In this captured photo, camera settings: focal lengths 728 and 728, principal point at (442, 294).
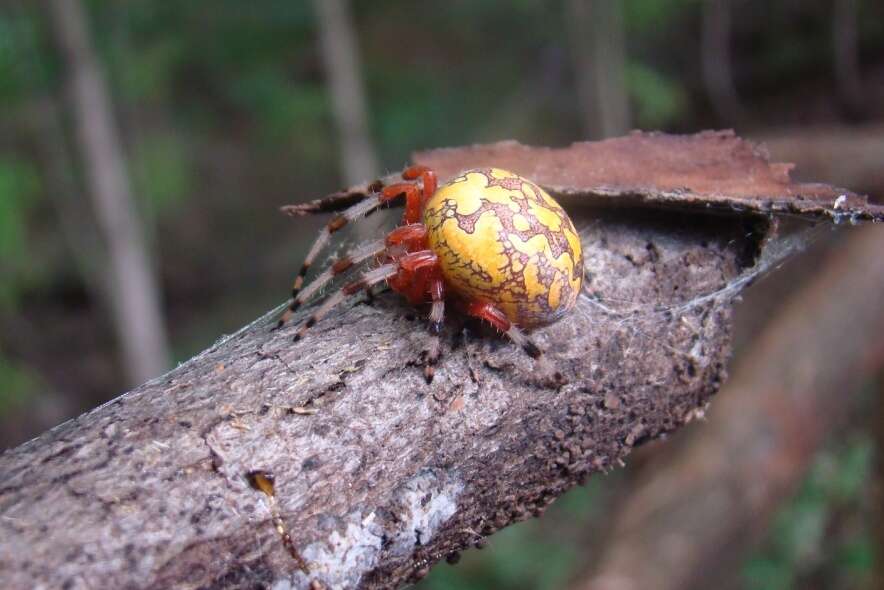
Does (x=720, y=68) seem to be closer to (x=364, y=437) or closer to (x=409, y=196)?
(x=409, y=196)

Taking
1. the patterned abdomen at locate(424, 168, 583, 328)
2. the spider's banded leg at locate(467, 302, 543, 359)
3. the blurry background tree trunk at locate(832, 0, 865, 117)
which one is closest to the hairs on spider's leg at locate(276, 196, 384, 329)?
the patterned abdomen at locate(424, 168, 583, 328)

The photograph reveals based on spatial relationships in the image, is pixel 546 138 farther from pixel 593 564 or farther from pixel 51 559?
pixel 51 559

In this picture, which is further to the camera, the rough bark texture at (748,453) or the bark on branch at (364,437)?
the rough bark texture at (748,453)

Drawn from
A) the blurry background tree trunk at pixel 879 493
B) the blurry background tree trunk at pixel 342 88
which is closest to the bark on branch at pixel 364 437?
the blurry background tree trunk at pixel 879 493

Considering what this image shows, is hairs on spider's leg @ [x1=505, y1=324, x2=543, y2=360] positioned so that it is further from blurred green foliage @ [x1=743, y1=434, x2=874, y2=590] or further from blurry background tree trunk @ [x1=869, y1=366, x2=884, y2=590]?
blurry background tree trunk @ [x1=869, y1=366, x2=884, y2=590]

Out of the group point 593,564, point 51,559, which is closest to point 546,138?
point 593,564

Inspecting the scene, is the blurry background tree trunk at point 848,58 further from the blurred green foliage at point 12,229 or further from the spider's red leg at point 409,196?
the blurred green foliage at point 12,229
